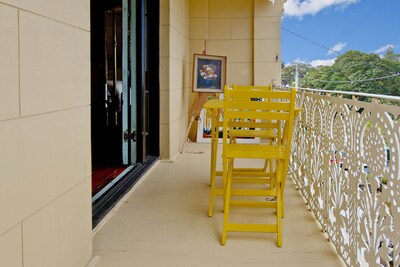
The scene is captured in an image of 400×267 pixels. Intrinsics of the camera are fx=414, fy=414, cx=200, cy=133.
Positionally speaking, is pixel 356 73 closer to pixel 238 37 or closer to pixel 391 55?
pixel 391 55

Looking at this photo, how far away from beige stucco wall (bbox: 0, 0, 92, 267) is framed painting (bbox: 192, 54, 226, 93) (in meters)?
4.09

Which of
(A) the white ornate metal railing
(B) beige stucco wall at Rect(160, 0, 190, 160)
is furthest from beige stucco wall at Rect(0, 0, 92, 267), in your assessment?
(B) beige stucco wall at Rect(160, 0, 190, 160)

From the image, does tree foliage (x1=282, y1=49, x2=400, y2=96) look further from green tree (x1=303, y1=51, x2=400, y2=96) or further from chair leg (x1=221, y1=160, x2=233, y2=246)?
chair leg (x1=221, y1=160, x2=233, y2=246)

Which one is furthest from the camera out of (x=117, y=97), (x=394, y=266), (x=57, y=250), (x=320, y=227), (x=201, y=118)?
(x=201, y=118)

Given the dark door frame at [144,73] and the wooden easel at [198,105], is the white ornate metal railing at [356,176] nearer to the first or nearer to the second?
the dark door frame at [144,73]

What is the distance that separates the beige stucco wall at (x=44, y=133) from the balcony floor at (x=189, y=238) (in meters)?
0.37

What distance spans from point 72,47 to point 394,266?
166cm

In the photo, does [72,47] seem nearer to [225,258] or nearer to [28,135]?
[28,135]

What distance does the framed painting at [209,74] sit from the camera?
6.17 m

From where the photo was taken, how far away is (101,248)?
249 centimetres

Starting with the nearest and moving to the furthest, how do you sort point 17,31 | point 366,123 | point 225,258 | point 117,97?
point 17,31, point 366,123, point 225,258, point 117,97

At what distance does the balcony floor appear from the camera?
2.36m

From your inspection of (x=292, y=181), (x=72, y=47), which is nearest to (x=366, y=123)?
(x=72, y=47)

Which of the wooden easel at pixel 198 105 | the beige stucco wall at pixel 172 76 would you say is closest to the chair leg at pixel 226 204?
the beige stucco wall at pixel 172 76
